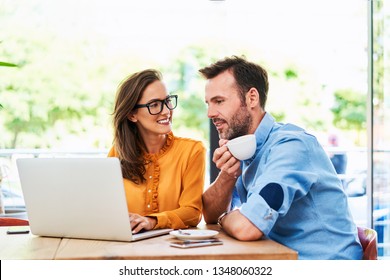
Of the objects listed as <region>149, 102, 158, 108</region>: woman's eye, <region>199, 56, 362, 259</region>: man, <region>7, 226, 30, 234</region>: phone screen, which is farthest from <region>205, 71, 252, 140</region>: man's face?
<region>7, 226, 30, 234</region>: phone screen

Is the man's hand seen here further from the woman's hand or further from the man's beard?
the woman's hand

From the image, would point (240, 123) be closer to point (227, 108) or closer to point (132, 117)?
point (227, 108)

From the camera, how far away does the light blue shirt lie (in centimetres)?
216

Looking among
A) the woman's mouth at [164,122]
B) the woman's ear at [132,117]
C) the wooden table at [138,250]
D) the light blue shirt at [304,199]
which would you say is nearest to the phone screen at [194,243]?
the wooden table at [138,250]

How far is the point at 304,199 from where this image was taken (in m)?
2.28

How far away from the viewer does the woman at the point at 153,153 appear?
8.87ft

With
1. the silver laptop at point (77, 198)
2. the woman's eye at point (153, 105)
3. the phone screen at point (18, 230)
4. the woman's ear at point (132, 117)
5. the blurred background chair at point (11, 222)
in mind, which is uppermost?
the woman's eye at point (153, 105)

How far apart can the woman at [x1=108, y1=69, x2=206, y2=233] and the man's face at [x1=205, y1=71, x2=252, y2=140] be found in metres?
0.24

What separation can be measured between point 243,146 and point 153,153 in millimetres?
558

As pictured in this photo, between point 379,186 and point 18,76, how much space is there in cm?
259

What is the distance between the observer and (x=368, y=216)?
174 inches

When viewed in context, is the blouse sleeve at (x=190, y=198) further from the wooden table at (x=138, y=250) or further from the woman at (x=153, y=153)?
the wooden table at (x=138, y=250)

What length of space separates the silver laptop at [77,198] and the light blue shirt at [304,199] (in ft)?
1.28
